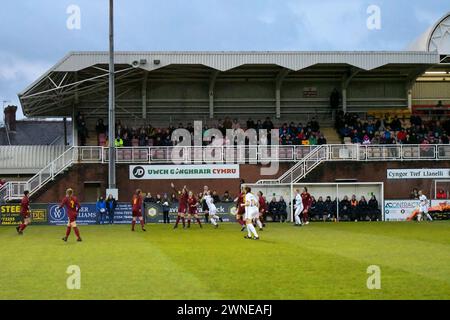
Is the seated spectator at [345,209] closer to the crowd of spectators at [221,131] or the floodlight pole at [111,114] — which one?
the crowd of spectators at [221,131]

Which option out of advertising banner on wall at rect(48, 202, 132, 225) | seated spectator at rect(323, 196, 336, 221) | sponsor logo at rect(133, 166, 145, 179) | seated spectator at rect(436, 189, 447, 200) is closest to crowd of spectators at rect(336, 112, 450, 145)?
seated spectator at rect(436, 189, 447, 200)

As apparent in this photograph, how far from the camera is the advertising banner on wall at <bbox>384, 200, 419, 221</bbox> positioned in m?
42.8

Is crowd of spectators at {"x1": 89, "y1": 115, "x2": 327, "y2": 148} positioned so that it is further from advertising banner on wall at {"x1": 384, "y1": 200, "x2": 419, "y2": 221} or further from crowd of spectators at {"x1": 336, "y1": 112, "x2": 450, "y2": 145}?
advertising banner on wall at {"x1": 384, "y1": 200, "x2": 419, "y2": 221}

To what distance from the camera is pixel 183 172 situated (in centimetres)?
4659

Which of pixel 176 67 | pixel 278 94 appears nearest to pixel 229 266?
pixel 176 67

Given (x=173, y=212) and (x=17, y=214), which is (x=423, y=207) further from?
(x=17, y=214)

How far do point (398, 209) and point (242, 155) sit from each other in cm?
967

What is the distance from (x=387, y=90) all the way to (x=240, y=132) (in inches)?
587

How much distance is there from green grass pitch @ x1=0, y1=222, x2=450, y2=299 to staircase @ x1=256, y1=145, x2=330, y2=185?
14.9m

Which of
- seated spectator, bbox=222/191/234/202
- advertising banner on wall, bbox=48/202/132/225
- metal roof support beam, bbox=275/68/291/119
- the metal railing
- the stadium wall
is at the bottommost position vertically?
advertising banner on wall, bbox=48/202/132/225

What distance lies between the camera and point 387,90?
5797 centimetres
